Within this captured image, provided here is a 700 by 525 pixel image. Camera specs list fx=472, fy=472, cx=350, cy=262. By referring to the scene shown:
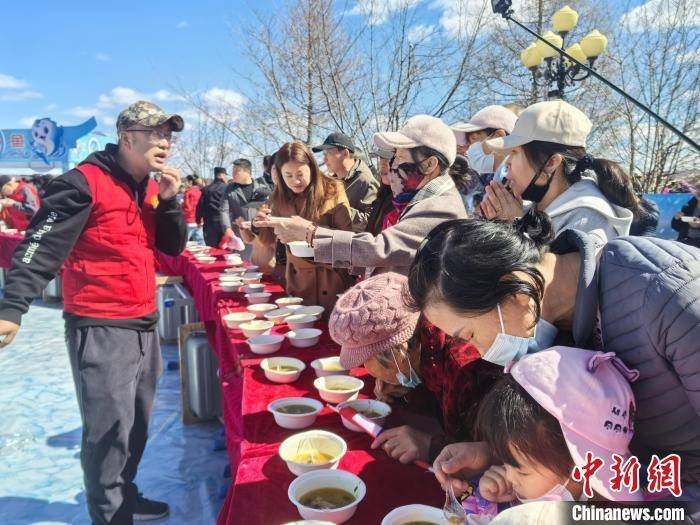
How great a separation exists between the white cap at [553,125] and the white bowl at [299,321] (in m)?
1.43

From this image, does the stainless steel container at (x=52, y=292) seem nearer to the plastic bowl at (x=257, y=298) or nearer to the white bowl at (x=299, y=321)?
the plastic bowl at (x=257, y=298)

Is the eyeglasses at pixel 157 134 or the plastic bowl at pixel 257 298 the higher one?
the eyeglasses at pixel 157 134

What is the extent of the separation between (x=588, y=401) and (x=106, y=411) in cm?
199

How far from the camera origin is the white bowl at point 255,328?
2463 mm

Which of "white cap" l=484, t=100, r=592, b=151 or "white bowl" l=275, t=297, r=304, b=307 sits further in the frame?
"white bowl" l=275, t=297, r=304, b=307

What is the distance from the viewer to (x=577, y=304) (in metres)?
1.06

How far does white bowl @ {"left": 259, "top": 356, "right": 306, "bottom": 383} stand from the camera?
192cm

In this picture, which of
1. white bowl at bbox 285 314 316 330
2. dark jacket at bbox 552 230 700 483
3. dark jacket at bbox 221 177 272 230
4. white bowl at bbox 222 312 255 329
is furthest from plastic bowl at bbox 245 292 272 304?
dark jacket at bbox 221 177 272 230

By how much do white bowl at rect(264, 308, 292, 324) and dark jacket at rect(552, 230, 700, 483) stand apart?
1931mm

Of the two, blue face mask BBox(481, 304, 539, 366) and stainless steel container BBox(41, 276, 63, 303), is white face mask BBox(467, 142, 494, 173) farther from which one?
stainless steel container BBox(41, 276, 63, 303)

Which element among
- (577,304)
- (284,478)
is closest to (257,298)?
(284,478)

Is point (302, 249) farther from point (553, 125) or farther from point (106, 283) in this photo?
point (553, 125)

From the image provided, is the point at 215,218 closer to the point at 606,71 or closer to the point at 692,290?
the point at 692,290

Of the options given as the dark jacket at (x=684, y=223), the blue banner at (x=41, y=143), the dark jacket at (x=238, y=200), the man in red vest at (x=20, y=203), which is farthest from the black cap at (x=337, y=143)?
the blue banner at (x=41, y=143)
